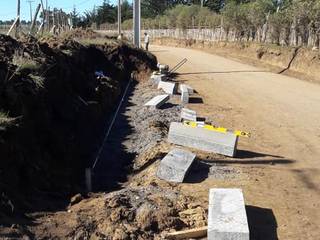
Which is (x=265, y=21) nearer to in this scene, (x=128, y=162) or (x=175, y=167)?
(x=128, y=162)

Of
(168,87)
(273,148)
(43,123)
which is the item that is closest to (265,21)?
(168,87)

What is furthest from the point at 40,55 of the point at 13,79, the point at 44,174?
the point at 44,174

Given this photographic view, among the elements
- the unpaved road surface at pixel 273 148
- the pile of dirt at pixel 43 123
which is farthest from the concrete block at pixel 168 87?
the pile of dirt at pixel 43 123

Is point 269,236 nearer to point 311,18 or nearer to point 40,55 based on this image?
point 40,55

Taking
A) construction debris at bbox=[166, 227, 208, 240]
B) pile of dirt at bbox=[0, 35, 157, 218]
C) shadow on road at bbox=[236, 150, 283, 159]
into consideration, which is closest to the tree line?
pile of dirt at bbox=[0, 35, 157, 218]

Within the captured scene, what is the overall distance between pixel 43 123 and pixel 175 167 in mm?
2484

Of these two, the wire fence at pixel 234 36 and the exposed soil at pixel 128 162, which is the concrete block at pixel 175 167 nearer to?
the exposed soil at pixel 128 162

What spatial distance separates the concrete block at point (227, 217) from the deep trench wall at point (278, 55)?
698 inches

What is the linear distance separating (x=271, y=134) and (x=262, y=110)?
3.24m

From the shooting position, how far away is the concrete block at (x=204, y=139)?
942cm

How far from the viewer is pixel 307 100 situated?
17016 millimetres

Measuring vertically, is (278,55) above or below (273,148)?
below

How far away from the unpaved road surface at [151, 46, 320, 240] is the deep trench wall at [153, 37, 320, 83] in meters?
2.28

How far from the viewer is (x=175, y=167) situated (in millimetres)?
8070
